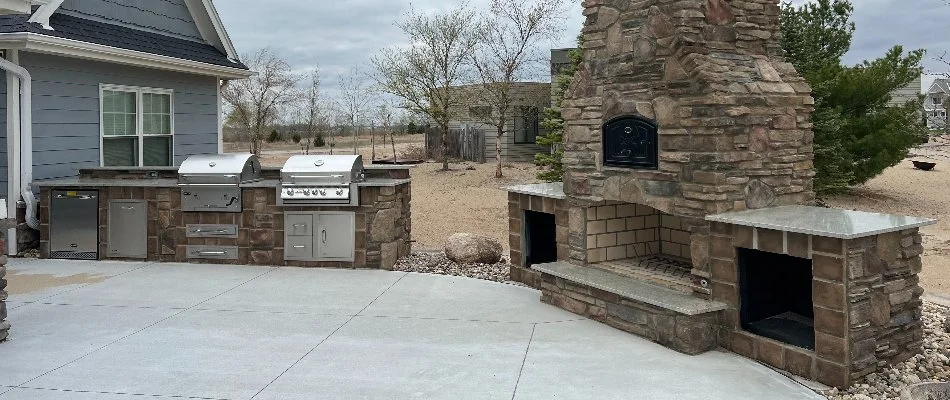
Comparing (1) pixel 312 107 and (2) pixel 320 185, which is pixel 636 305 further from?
(1) pixel 312 107

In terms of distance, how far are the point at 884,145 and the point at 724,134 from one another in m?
12.3

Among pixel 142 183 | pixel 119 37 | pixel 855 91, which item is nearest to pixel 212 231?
pixel 142 183

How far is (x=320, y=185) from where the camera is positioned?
25.3 ft

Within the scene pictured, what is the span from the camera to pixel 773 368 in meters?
4.58

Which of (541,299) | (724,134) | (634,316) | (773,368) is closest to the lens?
(773,368)

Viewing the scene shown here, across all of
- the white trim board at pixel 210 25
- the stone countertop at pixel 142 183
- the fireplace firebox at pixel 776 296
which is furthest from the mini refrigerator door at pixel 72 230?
the fireplace firebox at pixel 776 296

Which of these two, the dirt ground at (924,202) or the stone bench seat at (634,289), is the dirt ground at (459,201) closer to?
the stone bench seat at (634,289)

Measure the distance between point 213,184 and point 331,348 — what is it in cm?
378

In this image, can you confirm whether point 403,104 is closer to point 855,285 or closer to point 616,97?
point 616,97

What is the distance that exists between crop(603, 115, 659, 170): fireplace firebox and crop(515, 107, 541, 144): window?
18691mm

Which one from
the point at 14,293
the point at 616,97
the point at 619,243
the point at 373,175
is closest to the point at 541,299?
the point at 619,243

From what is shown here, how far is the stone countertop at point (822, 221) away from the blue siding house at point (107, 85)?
6.98 metres

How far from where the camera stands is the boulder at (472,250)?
26.9 ft

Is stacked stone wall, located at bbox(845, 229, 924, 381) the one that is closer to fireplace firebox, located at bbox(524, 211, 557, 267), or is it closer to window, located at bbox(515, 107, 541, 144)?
fireplace firebox, located at bbox(524, 211, 557, 267)
